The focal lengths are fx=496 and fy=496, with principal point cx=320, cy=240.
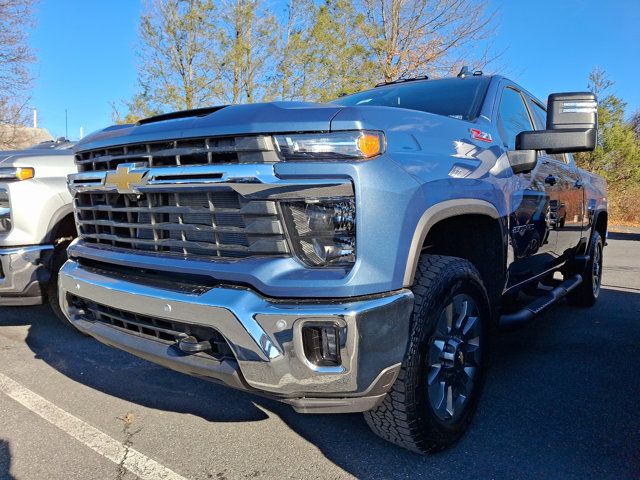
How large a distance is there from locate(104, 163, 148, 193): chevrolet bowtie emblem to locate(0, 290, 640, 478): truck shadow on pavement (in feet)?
4.25

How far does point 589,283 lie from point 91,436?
4.81 m

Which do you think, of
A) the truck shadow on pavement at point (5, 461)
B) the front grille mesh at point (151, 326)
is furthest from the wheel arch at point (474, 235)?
the truck shadow on pavement at point (5, 461)

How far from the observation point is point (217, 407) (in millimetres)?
2805

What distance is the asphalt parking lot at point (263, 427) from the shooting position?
2227 millimetres

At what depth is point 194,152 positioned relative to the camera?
2.02 meters

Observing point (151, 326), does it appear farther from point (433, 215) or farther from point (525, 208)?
point (525, 208)

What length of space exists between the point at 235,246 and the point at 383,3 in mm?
12538

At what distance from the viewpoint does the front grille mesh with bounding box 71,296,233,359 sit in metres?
1.95

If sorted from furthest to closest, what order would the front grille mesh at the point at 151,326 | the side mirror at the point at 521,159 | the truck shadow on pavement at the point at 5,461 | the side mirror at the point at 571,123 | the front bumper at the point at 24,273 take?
the front bumper at the point at 24,273 < the side mirror at the point at 521,159 < the side mirror at the point at 571,123 < the truck shadow on pavement at the point at 5,461 < the front grille mesh at the point at 151,326

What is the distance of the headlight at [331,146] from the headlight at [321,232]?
17 centimetres

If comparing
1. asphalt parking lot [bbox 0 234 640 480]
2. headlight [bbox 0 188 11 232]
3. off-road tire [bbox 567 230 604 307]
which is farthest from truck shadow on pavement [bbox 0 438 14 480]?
off-road tire [bbox 567 230 604 307]

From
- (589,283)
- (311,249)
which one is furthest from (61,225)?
(589,283)

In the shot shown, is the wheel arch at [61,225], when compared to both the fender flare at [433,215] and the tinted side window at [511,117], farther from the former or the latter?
the tinted side window at [511,117]

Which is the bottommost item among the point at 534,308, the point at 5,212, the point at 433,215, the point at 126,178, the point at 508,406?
the point at 508,406
